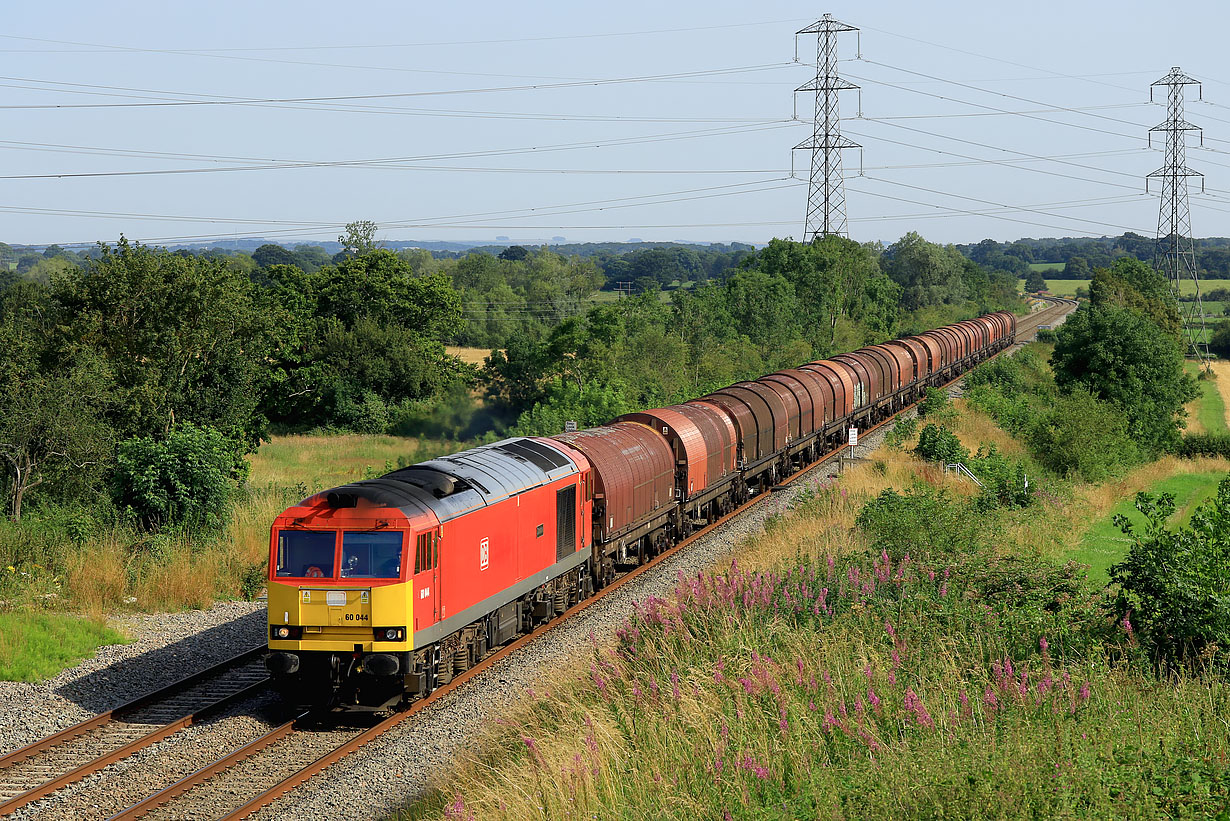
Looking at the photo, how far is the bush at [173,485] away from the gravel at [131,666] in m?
3.94

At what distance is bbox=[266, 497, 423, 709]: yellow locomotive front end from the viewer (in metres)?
15.6

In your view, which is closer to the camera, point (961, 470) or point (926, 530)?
point (926, 530)

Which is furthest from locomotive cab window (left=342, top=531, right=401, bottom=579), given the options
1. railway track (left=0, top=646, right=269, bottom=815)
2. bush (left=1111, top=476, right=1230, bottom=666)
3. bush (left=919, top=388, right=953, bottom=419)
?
bush (left=919, top=388, right=953, bottom=419)

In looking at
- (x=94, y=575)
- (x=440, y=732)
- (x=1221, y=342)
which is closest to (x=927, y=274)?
(x=1221, y=342)

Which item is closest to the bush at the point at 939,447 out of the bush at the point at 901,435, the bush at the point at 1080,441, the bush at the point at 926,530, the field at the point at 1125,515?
the bush at the point at 901,435

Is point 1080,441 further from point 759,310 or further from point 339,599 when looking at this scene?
point 759,310

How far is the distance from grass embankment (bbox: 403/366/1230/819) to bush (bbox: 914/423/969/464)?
22215 millimetres

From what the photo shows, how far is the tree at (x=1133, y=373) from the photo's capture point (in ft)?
180

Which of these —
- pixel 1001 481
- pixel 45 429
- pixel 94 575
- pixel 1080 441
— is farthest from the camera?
pixel 1080 441

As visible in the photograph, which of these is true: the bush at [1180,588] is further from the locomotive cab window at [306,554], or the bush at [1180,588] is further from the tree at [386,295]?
the tree at [386,295]

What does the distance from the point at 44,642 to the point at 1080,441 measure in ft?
117

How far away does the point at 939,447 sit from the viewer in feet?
131

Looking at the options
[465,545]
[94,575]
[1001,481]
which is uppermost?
[465,545]

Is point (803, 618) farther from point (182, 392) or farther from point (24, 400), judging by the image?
point (182, 392)
